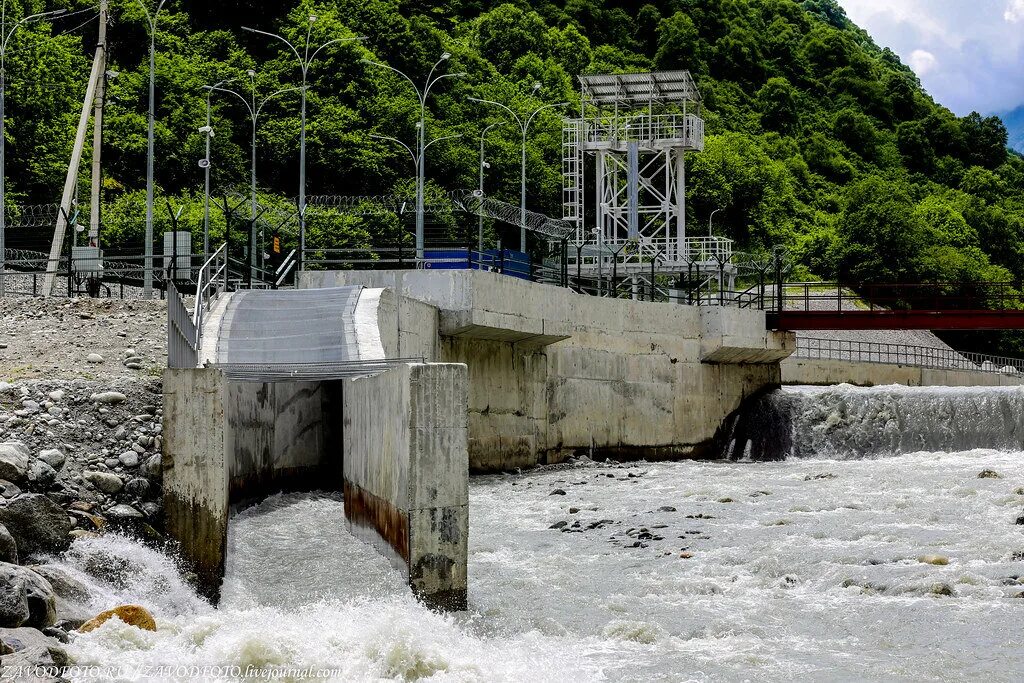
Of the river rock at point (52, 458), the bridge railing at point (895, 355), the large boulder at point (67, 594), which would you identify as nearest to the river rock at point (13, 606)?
the large boulder at point (67, 594)

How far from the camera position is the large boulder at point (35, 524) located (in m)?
12.5

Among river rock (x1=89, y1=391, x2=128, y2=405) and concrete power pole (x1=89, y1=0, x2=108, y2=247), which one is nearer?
river rock (x1=89, y1=391, x2=128, y2=405)

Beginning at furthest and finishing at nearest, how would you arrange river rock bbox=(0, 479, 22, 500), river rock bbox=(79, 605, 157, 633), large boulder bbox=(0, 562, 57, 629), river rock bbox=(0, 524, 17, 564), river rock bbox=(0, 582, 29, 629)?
1. river rock bbox=(0, 479, 22, 500)
2. river rock bbox=(0, 524, 17, 564)
3. river rock bbox=(79, 605, 157, 633)
4. large boulder bbox=(0, 562, 57, 629)
5. river rock bbox=(0, 582, 29, 629)

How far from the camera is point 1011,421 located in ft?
108

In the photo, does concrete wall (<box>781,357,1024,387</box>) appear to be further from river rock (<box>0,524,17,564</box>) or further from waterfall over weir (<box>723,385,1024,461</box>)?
river rock (<box>0,524,17,564</box>)

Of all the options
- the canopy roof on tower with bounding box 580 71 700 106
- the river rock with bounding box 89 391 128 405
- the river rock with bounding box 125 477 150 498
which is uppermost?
the canopy roof on tower with bounding box 580 71 700 106

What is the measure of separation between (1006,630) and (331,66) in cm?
7109

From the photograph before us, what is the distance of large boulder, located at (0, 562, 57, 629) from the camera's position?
10375 millimetres

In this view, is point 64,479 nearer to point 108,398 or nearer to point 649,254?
point 108,398

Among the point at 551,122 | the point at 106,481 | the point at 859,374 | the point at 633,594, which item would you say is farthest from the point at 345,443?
the point at 551,122

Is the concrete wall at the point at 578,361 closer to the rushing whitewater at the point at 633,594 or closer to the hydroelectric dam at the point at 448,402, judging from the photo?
the hydroelectric dam at the point at 448,402

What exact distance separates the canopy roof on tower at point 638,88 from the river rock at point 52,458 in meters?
46.1

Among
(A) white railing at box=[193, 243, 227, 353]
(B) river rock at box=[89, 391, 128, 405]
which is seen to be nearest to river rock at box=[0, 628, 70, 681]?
(B) river rock at box=[89, 391, 128, 405]

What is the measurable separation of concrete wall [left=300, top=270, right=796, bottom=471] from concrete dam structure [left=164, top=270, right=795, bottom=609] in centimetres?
5
